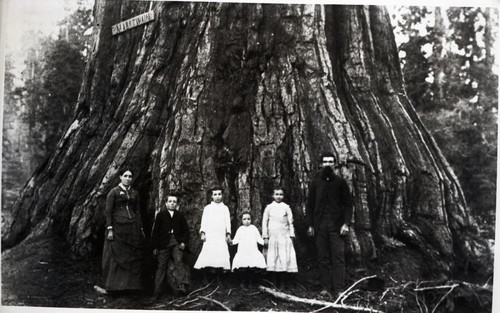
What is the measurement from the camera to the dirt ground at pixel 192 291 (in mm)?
5387

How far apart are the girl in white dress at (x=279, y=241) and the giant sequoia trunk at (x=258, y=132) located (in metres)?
0.12

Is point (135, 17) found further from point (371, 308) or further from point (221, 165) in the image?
point (371, 308)

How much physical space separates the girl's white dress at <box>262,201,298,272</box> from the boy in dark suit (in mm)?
791

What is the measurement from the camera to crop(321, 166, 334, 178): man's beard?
5.37m

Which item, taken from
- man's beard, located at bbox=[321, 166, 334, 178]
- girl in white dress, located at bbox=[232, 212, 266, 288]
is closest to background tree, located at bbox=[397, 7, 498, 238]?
man's beard, located at bbox=[321, 166, 334, 178]

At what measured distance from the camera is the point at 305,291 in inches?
213

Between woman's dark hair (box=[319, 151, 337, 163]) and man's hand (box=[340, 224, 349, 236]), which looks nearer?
man's hand (box=[340, 224, 349, 236])

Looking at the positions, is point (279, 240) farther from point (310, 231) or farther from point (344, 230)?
point (344, 230)

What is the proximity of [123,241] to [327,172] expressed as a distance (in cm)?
208

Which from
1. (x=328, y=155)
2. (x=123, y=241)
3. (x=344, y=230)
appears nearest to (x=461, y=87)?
(x=328, y=155)

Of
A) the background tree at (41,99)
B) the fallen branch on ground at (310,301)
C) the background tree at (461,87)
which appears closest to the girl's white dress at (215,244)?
the fallen branch on ground at (310,301)

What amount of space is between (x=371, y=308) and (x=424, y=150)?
1626 millimetres

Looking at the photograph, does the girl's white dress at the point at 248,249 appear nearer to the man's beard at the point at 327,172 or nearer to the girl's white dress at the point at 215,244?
the girl's white dress at the point at 215,244

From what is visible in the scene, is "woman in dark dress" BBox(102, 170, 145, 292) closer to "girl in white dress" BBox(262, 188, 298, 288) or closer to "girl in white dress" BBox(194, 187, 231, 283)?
"girl in white dress" BBox(194, 187, 231, 283)
